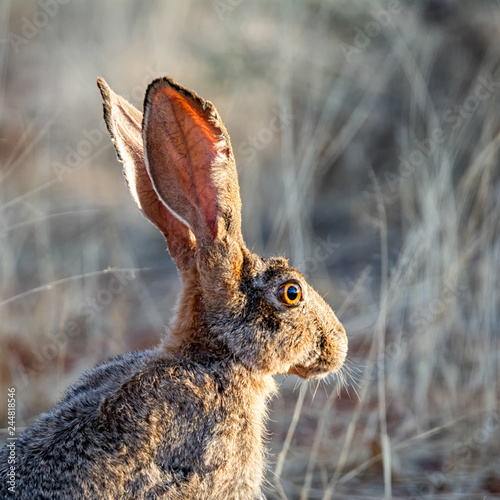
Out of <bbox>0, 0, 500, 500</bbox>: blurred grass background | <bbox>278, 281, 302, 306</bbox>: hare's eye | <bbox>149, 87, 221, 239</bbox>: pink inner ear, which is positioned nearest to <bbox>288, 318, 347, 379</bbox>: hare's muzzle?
<bbox>278, 281, 302, 306</bbox>: hare's eye

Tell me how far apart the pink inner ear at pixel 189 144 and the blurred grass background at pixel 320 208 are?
140 centimetres

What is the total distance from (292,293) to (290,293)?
1 centimetres

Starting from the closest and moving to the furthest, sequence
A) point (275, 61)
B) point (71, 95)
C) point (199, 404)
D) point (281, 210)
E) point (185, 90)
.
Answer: point (185, 90), point (199, 404), point (281, 210), point (275, 61), point (71, 95)

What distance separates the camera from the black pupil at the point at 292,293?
3635 mm

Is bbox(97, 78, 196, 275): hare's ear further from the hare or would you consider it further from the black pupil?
the black pupil

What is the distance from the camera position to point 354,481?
5.00 meters

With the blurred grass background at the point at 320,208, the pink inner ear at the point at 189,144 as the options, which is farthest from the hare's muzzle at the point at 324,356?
the pink inner ear at the point at 189,144

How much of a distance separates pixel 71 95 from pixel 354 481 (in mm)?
6846

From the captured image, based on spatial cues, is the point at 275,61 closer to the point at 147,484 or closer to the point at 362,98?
the point at 362,98

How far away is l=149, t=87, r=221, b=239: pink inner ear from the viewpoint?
3.31 metres

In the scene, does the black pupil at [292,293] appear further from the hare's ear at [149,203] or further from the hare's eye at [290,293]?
the hare's ear at [149,203]

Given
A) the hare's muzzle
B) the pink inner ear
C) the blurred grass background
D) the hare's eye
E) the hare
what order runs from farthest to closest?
1. the blurred grass background
2. the hare's muzzle
3. the hare's eye
4. the pink inner ear
5. the hare

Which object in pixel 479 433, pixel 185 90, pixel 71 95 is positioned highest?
pixel 185 90

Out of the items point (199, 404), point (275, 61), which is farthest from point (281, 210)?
point (199, 404)
